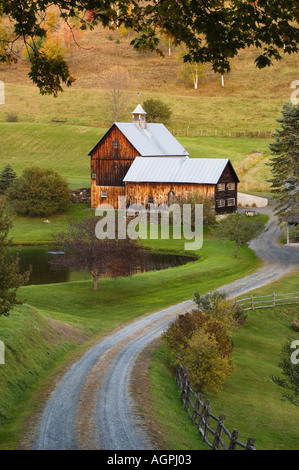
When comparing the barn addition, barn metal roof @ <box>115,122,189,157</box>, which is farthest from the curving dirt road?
barn metal roof @ <box>115,122,189,157</box>

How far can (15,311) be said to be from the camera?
31094 mm

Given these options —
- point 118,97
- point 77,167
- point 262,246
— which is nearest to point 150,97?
point 118,97

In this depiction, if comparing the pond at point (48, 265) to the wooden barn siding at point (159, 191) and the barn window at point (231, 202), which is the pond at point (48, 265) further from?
the barn window at point (231, 202)

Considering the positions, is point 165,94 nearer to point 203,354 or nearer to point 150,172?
point 150,172

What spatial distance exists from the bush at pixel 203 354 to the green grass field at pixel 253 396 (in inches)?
28.9

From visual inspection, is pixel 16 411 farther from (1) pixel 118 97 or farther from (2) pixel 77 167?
(1) pixel 118 97

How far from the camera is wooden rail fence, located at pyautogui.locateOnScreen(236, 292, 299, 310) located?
135 feet

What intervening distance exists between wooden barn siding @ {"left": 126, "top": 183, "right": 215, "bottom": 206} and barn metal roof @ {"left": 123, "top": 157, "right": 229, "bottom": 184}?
0.64 metres

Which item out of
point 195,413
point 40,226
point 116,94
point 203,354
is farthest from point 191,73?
point 195,413

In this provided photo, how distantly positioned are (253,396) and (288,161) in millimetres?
38081

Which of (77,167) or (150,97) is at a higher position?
(150,97)

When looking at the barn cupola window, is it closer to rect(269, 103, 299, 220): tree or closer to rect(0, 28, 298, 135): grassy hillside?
rect(269, 103, 299, 220): tree

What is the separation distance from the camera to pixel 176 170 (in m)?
78.1

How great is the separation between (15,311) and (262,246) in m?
36.3
